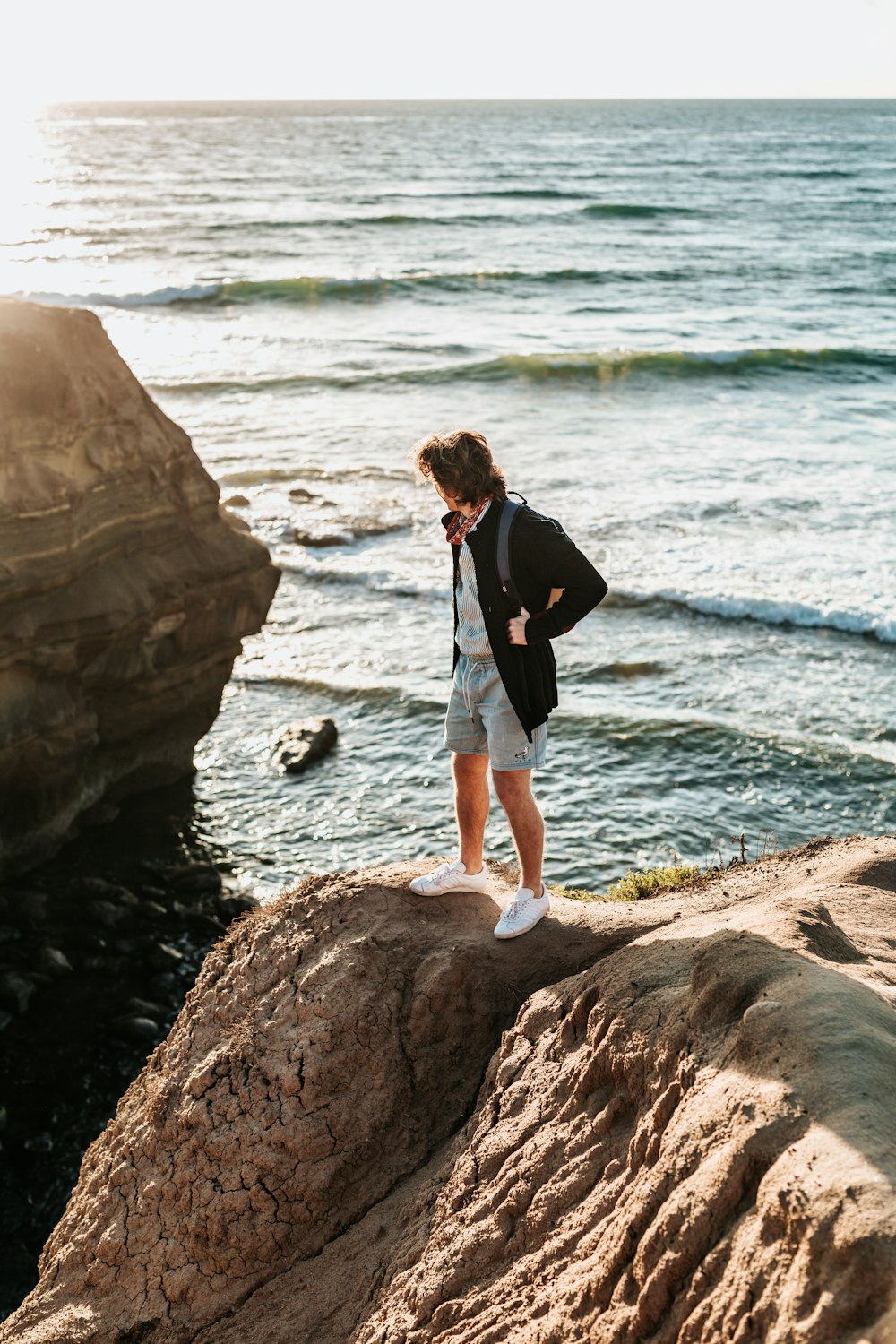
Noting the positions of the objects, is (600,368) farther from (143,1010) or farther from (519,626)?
(519,626)

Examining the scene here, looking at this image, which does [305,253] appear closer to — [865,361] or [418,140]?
[865,361]

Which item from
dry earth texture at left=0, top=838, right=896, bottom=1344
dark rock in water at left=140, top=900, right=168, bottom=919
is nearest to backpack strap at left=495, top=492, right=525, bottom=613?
dry earth texture at left=0, top=838, right=896, bottom=1344

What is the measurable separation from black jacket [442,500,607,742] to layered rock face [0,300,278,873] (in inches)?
183

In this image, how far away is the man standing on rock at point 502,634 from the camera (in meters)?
4.92

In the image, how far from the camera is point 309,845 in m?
10.2

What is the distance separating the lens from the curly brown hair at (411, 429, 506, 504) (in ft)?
16.1

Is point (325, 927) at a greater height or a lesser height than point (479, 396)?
greater

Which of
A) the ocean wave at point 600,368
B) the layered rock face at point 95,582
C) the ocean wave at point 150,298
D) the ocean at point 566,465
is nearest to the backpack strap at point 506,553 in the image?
the layered rock face at point 95,582

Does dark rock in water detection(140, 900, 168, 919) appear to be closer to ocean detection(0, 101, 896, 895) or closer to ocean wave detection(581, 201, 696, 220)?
ocean detection(0, 101, 896, 895)

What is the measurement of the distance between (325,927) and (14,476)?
186 inches

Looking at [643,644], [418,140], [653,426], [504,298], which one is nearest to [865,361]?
[653,426]

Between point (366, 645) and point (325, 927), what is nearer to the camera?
point (325, 927)

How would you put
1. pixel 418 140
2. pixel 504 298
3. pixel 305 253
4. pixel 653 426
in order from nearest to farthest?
1. pixel 653 426
2. pixel 504 298
3. pixel 305 253
4. pixel 418 140

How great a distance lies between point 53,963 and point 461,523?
5057mm
